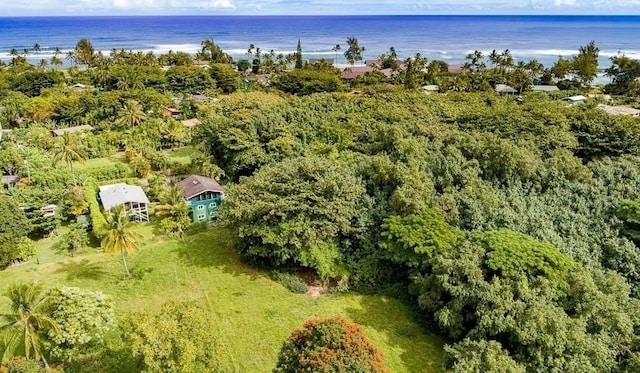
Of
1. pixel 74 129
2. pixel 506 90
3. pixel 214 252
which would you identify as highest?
pixel 506 90

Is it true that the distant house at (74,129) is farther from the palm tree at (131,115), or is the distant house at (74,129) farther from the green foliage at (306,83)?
the green foliage at (306,83)

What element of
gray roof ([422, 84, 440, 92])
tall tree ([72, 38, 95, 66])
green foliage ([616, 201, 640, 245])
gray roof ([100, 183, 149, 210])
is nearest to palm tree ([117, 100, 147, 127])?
gray roof ([100, 183, 149, 210])

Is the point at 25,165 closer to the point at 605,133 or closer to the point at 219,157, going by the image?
the point at 219,157

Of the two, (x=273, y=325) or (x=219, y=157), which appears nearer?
(x=273, y=325)

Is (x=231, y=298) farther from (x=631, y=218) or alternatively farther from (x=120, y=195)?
(x=631, y=218)

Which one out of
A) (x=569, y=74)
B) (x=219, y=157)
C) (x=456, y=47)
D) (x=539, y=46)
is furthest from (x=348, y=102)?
(x=539, y=46)

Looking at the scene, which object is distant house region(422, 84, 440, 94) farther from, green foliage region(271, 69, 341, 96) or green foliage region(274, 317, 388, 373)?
green foliage region(274, 317, 388, 373)

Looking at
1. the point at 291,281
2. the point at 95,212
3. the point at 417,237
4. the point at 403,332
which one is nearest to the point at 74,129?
the point at 95,212
